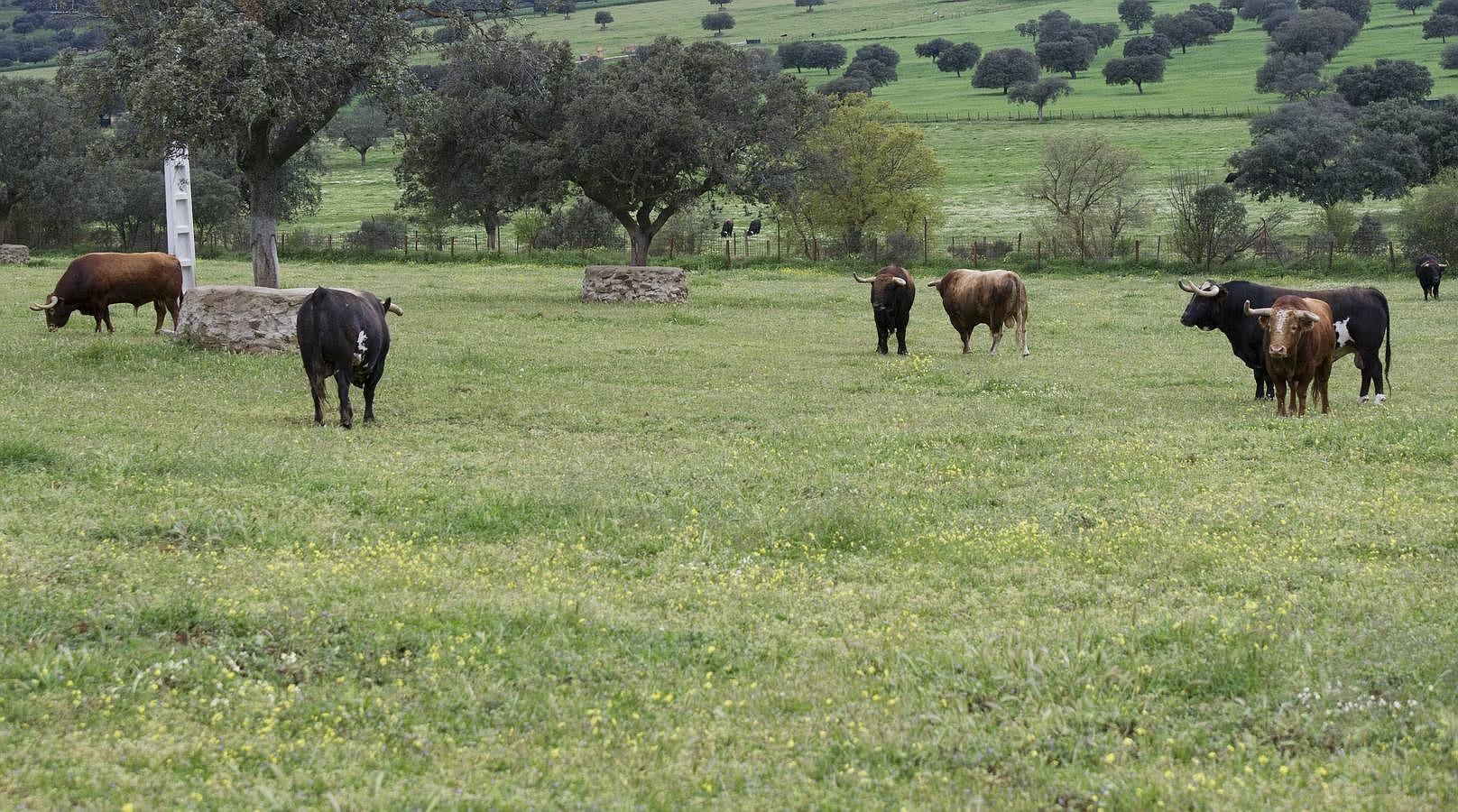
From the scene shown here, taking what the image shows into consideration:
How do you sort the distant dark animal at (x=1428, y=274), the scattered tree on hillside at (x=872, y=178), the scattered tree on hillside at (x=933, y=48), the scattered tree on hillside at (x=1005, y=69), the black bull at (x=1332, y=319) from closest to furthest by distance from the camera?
the black bull at (x=1332, y=319) → the distant dark animal at (x=1428, y=274) → the scattered tree on hillside at (x=872, y=178) → the scattered tree on hillside at (x=1005, y=69) → the scattered tree on hillside at (x=933, y=48)

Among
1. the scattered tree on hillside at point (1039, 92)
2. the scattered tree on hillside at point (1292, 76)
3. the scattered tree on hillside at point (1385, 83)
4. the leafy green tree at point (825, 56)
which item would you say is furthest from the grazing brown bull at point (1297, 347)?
the leafy green tree at point (825, 56)

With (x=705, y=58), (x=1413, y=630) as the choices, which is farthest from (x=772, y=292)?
(x=1413, y=630)

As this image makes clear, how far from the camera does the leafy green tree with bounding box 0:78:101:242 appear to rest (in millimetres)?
59500

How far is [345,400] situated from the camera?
14180 mm

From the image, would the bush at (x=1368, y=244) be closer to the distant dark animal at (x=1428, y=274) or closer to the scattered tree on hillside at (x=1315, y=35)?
the distant dark animal at (x=1428, y=274)

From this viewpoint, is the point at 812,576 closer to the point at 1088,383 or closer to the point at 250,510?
the point at 250,510

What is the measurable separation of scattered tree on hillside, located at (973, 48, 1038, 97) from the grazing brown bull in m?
116

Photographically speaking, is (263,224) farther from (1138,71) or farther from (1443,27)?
(1443,27)

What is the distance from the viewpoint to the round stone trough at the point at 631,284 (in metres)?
32.7

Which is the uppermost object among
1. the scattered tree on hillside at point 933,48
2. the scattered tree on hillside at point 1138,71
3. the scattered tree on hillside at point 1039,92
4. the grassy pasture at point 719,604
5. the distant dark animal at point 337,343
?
the scattered tree on hillside at point 933,48

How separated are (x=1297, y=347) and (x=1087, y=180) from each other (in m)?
57.1

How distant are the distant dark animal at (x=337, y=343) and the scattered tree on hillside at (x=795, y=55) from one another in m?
129

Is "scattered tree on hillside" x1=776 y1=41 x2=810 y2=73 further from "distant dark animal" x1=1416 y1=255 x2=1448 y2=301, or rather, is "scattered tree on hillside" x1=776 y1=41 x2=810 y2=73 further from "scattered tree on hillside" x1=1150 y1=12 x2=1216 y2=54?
"distant dark animal" x1=1416 y1=255 x2=1448 y2=301

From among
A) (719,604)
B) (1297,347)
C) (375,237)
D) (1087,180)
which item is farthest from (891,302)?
(1087,180)
